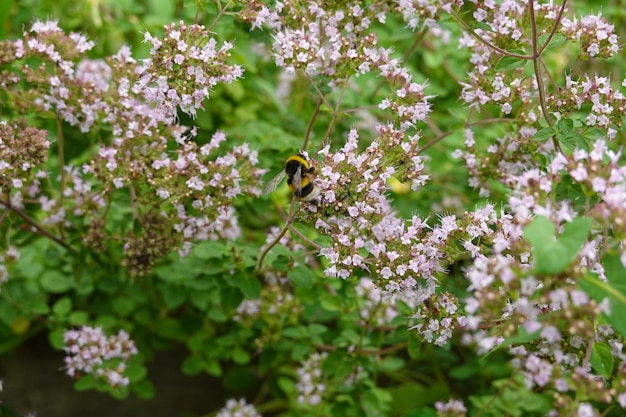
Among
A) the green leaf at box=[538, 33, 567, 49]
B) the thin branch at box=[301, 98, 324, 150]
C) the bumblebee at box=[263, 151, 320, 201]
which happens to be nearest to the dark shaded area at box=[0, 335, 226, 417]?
the thin branch at box=[301, 98, 324, 150]

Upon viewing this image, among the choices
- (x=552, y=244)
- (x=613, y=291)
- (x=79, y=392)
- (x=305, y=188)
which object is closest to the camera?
(x=552, y=244)

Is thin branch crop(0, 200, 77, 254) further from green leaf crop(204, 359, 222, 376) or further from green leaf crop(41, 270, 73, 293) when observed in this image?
green leaf crop(204, 359, 222, 376)

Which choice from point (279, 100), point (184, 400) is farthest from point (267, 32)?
point (184, 400)

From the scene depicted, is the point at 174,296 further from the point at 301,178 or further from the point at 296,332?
the point at 301,178

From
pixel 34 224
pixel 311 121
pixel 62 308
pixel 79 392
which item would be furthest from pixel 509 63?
pixel 79 392

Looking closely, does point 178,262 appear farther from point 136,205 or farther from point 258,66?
point 258,66

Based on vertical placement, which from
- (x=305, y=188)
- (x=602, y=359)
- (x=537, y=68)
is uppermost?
(x=537, y=68)
